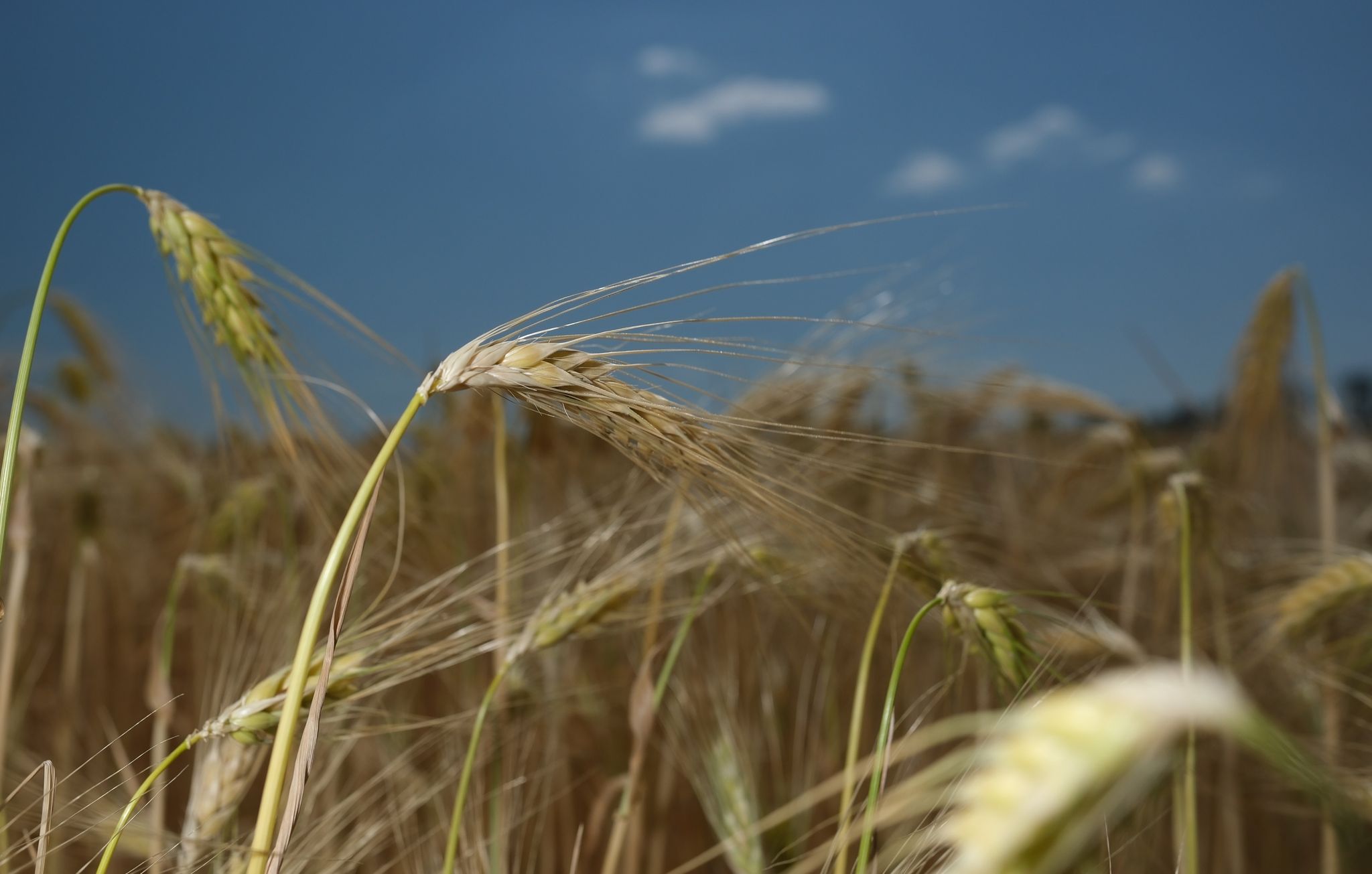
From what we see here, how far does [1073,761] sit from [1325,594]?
3.55 ft

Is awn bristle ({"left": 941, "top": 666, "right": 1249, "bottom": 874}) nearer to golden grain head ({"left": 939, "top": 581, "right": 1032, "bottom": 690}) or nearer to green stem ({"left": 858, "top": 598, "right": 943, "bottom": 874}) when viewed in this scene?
green stem ({"left": 858, "top": 598, "right": 943, "bottom": 874})

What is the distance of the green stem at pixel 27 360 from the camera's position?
1.87ft

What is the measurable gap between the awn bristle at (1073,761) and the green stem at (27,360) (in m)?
0.56

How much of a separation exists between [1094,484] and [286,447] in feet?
10.5

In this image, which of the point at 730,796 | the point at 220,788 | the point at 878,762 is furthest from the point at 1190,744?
the point at 220,788

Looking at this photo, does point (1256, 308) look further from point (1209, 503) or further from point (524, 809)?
point (524, 809)

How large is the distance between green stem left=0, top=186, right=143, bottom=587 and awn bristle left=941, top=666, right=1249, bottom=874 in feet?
1.83

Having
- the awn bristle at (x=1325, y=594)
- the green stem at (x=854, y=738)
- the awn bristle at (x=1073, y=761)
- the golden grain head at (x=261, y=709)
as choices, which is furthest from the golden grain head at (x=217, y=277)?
the awn bristle at (x=1325, y=594)

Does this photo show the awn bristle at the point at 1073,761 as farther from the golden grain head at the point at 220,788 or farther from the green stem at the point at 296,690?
the golden grain head at the point at 220,788

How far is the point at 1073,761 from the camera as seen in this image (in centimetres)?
21

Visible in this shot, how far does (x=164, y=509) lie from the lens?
3035mm

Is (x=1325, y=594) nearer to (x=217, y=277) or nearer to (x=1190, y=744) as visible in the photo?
(x=1190, y=744)

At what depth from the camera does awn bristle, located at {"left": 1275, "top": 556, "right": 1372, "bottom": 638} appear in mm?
1056

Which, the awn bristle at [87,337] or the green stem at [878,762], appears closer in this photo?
the green stem at [878,762]
